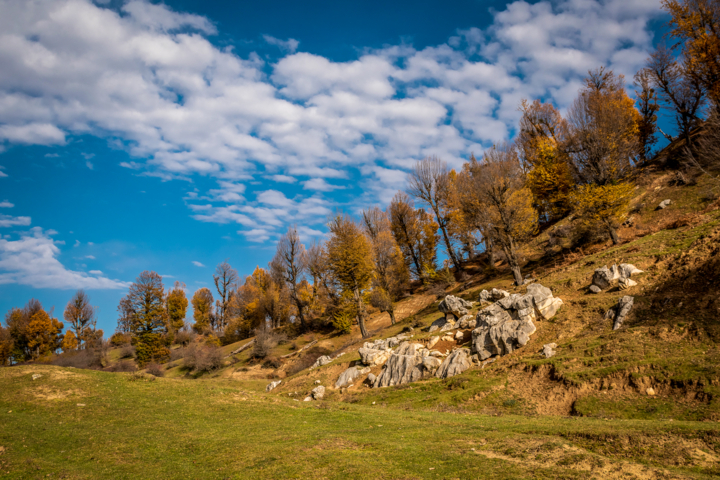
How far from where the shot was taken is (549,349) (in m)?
17.2

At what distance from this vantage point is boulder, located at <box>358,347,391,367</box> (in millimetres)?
25203

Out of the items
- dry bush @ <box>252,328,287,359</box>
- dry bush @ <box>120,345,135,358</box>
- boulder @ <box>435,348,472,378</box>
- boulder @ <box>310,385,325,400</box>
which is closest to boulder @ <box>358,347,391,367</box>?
boulder @ <box>310,385,325,400</box>

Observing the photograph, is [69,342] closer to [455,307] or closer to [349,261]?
[349,261]

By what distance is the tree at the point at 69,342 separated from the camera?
6000 centimetres

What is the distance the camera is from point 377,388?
70.9 ft

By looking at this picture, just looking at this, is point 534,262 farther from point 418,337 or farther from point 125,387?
point 125,387

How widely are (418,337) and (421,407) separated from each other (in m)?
9.05

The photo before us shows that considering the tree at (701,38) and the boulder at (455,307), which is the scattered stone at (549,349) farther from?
the tree at (701,38)

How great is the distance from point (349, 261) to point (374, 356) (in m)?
13.8

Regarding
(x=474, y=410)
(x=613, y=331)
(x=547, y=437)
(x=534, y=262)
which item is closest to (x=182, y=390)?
(x=474, y=410)

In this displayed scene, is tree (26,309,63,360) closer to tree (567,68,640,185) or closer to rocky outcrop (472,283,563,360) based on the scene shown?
rocky outcrop (472,283,563,360)

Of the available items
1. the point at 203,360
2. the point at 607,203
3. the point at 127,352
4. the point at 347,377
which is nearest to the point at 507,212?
the point at 607,203

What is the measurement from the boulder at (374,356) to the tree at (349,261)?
36.1ft

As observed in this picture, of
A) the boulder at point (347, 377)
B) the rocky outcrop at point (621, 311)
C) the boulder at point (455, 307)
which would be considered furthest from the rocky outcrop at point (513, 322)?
the boulder at point (347, 377)
